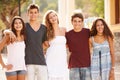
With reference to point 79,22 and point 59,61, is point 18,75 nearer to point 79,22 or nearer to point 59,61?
point 59,61

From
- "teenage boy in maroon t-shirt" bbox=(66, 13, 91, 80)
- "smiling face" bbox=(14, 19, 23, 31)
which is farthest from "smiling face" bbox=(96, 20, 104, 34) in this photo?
"smiling face" bbox=(14, 19, 23, 31)

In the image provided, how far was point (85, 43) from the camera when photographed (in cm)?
539

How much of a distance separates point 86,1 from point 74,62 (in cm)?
1828

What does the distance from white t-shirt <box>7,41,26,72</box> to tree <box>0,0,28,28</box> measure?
56.5 feet

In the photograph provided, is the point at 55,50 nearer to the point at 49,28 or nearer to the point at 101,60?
the point at 49,28

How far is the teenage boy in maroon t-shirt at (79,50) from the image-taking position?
531 cm

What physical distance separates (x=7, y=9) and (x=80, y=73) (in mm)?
18029

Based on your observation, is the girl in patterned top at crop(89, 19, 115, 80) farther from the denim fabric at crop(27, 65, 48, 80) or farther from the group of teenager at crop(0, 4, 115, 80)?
the denim fabric at crop(27, 65, 48, 80)

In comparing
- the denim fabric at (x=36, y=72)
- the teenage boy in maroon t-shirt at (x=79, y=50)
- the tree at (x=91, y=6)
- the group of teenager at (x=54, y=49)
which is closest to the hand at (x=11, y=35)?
the group of teenager at (x=54, y=49)

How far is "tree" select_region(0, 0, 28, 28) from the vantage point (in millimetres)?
22406

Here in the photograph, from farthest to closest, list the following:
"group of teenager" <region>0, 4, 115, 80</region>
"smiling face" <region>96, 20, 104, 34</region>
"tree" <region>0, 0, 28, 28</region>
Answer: "tree" <region>0, 0, 28, 28</region>, "smiling face" <region>96, 20, 104, 34</region>, "group of teenager" <region>0, 4, 115, 80</region>

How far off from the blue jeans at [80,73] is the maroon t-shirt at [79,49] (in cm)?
6

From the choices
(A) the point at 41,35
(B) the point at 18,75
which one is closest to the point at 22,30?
(A) the point at 41,35

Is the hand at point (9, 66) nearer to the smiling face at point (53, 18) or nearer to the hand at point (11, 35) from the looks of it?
the hand at point (11, 35)
